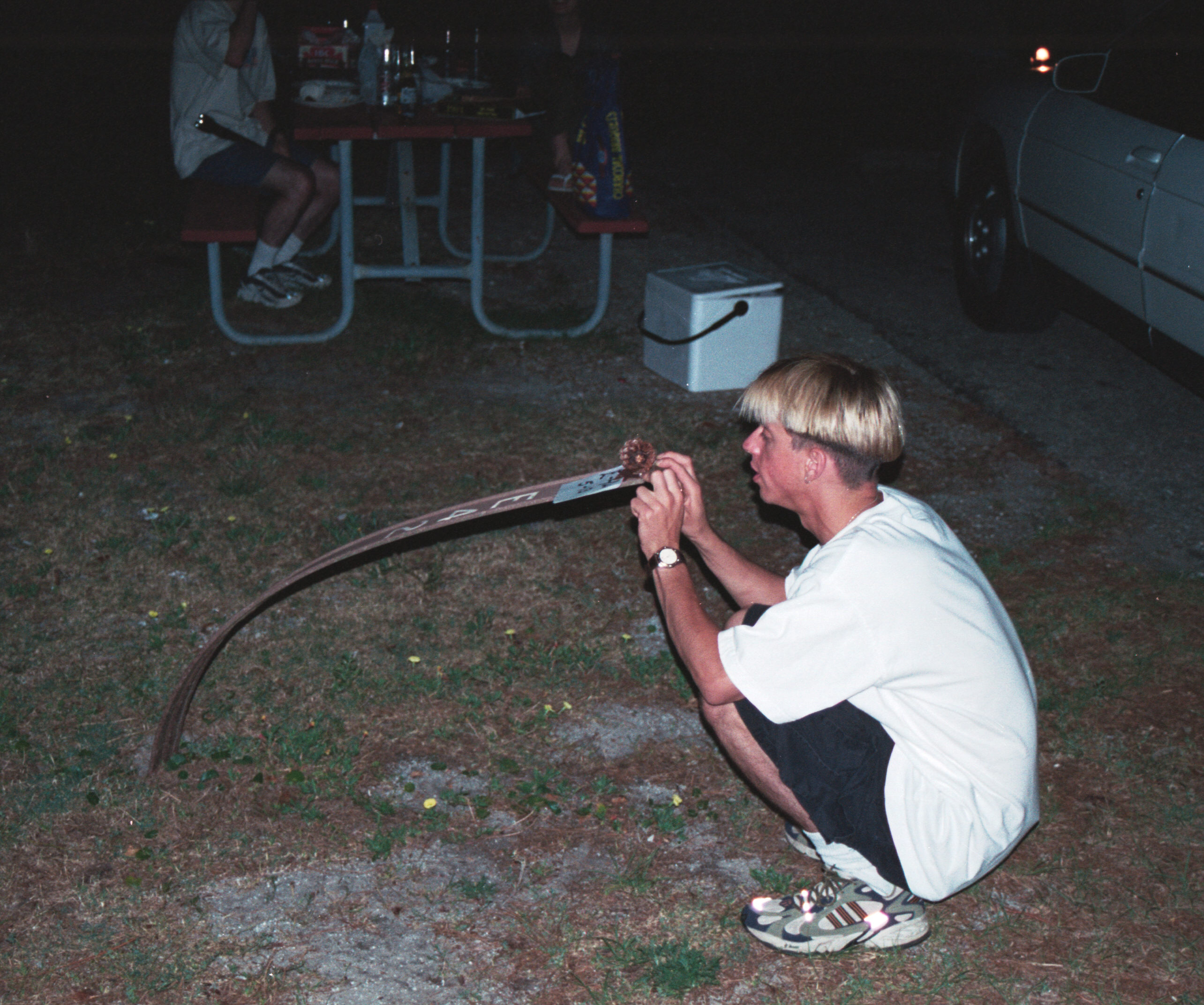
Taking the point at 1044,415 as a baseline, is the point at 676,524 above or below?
above

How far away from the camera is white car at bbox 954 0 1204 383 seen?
4.71 m

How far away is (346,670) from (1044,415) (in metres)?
3.48

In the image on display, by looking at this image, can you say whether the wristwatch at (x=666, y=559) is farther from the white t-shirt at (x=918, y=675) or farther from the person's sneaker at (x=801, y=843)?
the person's sneaker at (x=801, y=843)

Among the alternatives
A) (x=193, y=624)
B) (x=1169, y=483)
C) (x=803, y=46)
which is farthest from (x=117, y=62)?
(x=1169, y=483)

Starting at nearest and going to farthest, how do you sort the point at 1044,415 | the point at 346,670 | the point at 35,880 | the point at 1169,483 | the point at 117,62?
the point at 35,880 < the point at 346,670 < the point at 1169,483 < the point at 1044,415 < the point at 117,62

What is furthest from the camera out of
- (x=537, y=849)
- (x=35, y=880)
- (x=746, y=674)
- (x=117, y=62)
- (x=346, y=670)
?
(x=117, y=62)

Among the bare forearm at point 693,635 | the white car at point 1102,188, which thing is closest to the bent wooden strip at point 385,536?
the bare forearm at point 693,635

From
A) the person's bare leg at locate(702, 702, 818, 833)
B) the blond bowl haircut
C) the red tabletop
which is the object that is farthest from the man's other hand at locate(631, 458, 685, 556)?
the red tabletop

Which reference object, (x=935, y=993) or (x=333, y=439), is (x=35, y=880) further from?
(x=333, y=439)

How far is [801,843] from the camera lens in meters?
2.99

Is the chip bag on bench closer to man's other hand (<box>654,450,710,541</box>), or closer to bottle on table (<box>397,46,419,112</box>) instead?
bottle on table (<box>397,46,419,112</box>)

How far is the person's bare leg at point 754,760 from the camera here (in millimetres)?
2609

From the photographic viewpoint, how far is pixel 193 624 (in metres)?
3.84

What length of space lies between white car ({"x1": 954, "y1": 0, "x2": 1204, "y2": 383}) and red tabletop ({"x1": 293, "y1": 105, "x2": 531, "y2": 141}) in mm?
2445
